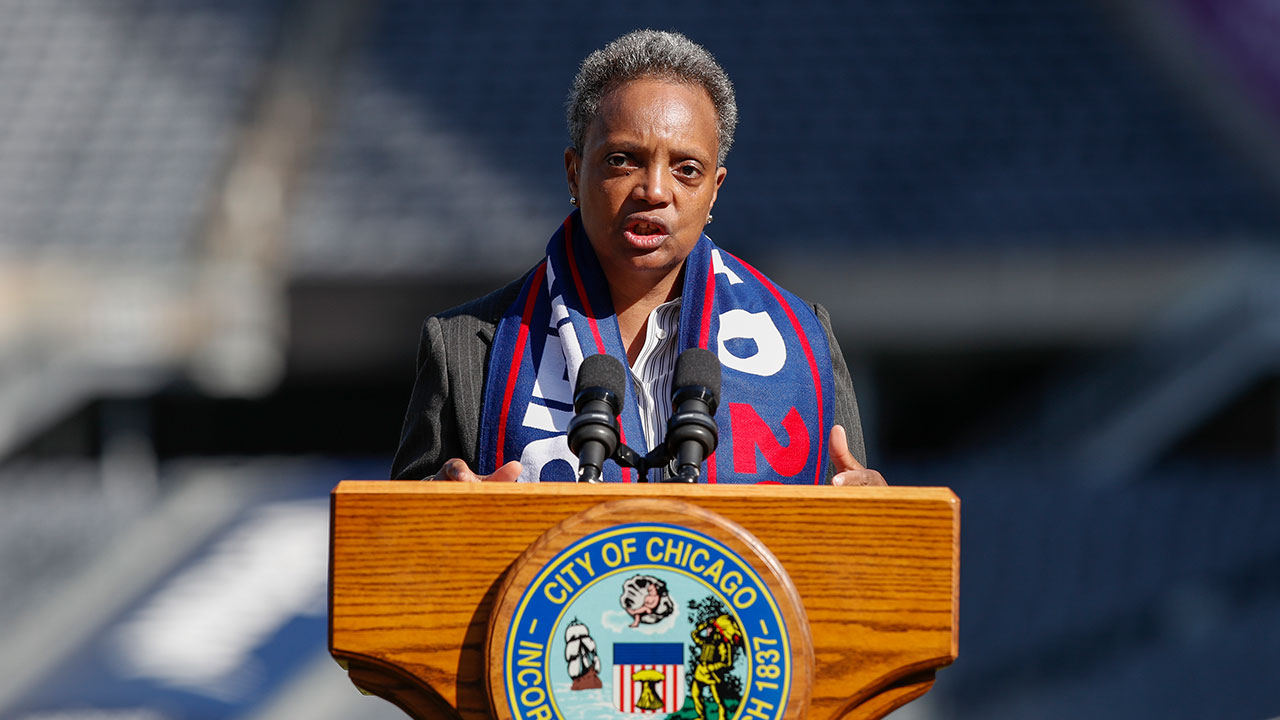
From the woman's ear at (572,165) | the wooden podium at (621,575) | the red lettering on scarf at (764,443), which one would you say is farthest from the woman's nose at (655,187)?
the wooden podium at (621,575)

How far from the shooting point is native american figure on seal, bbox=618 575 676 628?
1222 millimetres

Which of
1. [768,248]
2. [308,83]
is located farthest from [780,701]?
[308,83]

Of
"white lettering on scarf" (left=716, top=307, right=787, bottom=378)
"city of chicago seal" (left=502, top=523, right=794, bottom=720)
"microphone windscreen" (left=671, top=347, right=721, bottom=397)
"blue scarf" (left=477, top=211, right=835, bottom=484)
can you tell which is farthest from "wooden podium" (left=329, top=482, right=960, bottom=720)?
"white lettering on scarf" (left=716, top=307, right=787, bottom=378)

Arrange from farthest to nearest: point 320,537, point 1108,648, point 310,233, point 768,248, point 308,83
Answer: point 308,83 < point 310,233 < point 768,248 < point 320,537 < point 1108,648

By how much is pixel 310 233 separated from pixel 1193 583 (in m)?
4.85

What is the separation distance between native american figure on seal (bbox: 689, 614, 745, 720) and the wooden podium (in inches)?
2.5

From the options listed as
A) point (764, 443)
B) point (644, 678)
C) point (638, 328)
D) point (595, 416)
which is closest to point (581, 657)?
point (644, 678)

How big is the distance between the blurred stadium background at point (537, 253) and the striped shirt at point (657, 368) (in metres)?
4.62

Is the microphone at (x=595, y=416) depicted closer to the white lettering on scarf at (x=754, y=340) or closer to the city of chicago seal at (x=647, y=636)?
the city of chicago seal at (x=647, y=636)

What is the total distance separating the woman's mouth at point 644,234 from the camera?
1528mm

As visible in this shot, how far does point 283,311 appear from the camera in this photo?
784 centimetres

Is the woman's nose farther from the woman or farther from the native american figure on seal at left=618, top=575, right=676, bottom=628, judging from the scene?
the native american figure on seal at left=618, top=575, right=676, bottom=628

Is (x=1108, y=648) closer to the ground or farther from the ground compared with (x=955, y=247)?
closer to the ground

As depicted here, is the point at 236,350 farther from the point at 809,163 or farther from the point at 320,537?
the point at 809,163
